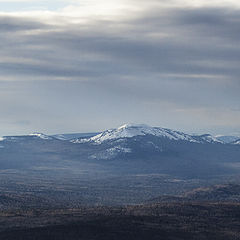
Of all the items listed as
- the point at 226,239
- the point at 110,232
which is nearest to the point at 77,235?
the point at 110,232

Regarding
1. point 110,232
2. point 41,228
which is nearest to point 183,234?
point 110,232

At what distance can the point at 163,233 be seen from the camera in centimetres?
19700

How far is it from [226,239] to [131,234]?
83.8 ft

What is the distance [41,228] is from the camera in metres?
197

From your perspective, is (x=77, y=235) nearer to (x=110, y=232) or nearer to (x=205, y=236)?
(x=110, y=232)

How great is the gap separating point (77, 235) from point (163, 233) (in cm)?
2501

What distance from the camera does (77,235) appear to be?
188 metres

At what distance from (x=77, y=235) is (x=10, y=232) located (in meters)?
18.2

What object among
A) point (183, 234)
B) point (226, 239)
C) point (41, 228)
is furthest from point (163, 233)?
point (41, 228)

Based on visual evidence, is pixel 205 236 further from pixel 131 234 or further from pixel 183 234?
pixel 131 234

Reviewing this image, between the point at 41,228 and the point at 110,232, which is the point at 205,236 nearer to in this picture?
the point at 110,232

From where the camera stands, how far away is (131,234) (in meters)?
193

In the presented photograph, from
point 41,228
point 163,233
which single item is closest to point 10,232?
point 41,228

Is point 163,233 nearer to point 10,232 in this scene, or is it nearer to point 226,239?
point 226,239
